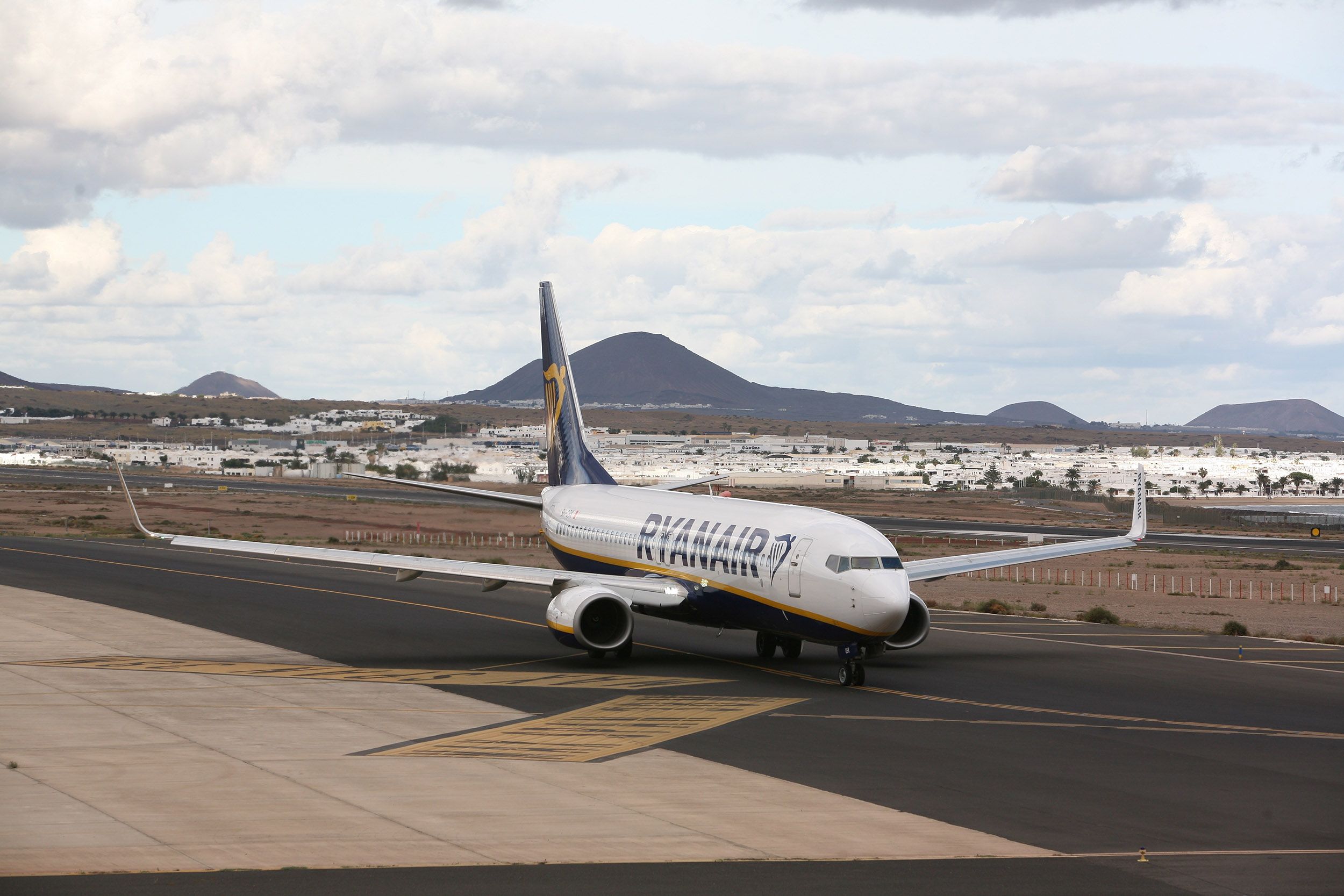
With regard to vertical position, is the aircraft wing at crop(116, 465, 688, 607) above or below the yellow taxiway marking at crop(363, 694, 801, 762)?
above

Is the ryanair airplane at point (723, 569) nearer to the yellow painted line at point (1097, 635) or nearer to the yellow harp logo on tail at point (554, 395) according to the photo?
the yellow painted line at point (1097, 635)

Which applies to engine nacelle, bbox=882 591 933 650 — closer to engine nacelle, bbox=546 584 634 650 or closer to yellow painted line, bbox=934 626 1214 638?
engine nacelle, bbox=546 584 634 650

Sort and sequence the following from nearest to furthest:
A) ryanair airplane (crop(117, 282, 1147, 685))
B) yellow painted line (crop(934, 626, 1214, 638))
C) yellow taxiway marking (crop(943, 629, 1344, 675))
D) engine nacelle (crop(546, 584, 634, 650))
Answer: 1. ryanair airplane (crop(117, 282, 1147, 685))
2. engine nacelle (crop(546, 584, 634, 650))
3. yellow taxiway marking (crop(943, 629, 1344, 675))
4. yellow painted line (crop(934, 626, 1214, 638))

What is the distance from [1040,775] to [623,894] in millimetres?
10574

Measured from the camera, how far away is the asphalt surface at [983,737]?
16.7 metres

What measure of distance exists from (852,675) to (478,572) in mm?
10513

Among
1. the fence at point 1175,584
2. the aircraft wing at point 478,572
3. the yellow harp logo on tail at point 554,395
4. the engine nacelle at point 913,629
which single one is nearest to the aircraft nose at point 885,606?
the engine nacelle at point 913,629

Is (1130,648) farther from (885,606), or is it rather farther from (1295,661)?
(885,606)

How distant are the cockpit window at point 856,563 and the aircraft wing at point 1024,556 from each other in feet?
16.3

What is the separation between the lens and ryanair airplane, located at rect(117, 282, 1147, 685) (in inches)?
1262

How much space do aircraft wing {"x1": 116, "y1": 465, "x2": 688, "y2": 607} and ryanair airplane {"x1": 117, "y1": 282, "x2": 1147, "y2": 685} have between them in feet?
0.15

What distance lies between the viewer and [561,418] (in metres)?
50.1

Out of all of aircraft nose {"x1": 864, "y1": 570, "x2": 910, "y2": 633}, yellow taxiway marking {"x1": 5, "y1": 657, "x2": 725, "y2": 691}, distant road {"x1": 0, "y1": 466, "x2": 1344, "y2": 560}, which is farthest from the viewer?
distant road {"x1": 0, "y1": 466, "x2": 1344, "y2": 560}

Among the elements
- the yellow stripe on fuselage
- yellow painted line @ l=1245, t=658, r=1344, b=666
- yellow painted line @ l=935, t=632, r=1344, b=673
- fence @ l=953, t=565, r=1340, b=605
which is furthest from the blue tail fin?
yellow painted line @ l=1245, t=658, r=1344, b=666
